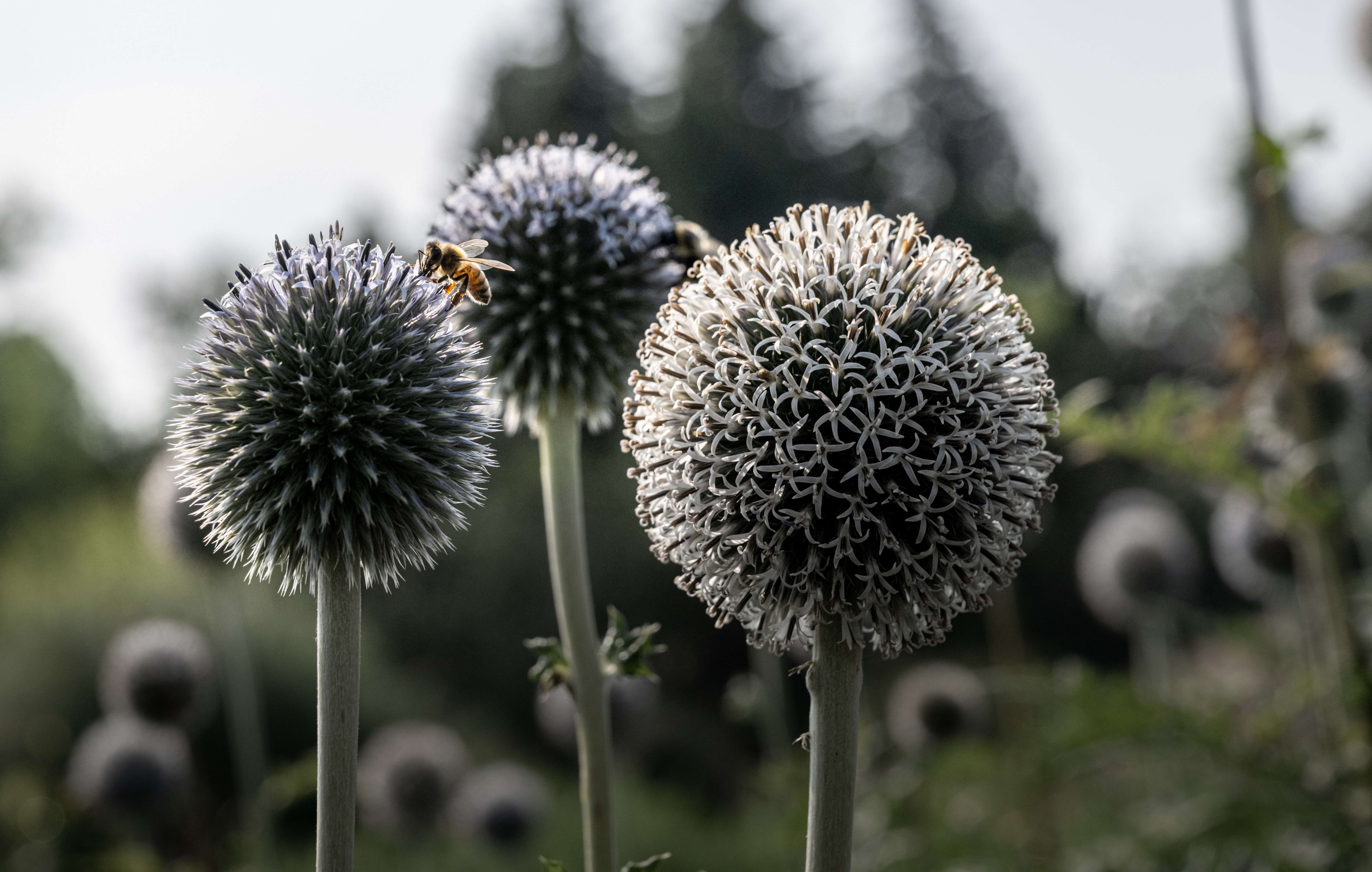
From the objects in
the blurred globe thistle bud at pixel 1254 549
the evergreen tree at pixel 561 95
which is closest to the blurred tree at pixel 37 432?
the evergreen tree at pixel 561 95

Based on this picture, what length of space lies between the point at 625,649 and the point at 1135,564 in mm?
7741

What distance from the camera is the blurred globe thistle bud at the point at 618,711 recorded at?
8523 mm

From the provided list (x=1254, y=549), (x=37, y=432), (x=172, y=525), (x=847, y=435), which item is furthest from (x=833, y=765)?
(x=37, y=432)

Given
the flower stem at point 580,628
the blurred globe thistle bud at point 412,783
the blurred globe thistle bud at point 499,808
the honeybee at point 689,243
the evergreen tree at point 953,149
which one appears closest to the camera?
the flower stem at point 580,628

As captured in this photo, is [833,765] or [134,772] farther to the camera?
[134,772]

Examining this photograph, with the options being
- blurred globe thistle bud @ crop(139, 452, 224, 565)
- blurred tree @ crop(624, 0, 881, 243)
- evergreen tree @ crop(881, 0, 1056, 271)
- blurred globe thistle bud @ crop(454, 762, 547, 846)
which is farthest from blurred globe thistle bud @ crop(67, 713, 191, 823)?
evergreen tree @ crop(881, 0, 1056, 271)

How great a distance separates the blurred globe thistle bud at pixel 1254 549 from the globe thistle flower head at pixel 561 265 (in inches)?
195

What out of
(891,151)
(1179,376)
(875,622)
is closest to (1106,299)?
(1179,376)

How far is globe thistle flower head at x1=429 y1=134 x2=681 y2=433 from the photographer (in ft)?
10.4

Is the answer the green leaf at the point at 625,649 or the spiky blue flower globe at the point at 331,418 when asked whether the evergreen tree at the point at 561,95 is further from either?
the spiky blue flower globe at the point at 331,418

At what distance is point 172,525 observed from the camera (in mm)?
8148

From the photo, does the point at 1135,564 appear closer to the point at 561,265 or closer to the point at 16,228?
the point at 561,265

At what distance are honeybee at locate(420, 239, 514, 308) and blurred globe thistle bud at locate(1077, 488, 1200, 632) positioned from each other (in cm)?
813

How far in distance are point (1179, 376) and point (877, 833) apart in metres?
Answer: 25.4
